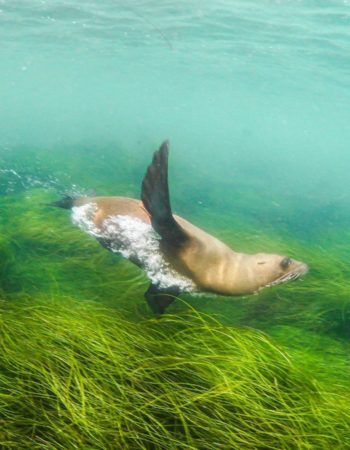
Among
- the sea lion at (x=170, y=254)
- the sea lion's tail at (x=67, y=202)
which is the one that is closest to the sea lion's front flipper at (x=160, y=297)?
the sea lion at (x=170, y=254)

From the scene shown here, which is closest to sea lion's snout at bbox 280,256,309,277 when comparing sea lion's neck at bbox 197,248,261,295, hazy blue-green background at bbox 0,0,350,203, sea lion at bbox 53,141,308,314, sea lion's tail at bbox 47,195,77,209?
sea lion at bbox 53,141,308,314

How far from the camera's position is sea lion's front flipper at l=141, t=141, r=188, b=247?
3.06 metres

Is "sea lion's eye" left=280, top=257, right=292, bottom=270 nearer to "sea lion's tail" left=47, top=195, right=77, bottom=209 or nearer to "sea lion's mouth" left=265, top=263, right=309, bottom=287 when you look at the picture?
"sea lion's mouth" left=265, top=263, right=309, bottom=287

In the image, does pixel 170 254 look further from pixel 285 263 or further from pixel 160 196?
pixel 285 263

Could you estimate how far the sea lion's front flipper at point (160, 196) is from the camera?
3062 millimetres

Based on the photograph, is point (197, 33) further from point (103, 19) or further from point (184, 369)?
point (184, 369)

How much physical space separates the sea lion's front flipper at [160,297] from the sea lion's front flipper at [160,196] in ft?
1.59

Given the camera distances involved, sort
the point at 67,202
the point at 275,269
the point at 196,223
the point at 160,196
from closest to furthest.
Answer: the point at 275,269 → the point at 160,196 → the point at 67,202 → the point at 196,223

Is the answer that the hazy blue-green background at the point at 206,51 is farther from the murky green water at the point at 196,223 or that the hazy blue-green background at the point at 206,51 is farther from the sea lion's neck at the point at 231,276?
the sea lion's neck at the point at 231,276

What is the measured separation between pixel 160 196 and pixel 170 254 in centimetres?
66

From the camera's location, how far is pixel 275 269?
3057 mm

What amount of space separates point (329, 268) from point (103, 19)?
69.3 ft

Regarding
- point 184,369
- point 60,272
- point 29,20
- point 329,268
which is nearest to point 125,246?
point 60,272

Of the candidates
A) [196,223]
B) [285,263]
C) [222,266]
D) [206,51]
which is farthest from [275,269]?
[206,51]
